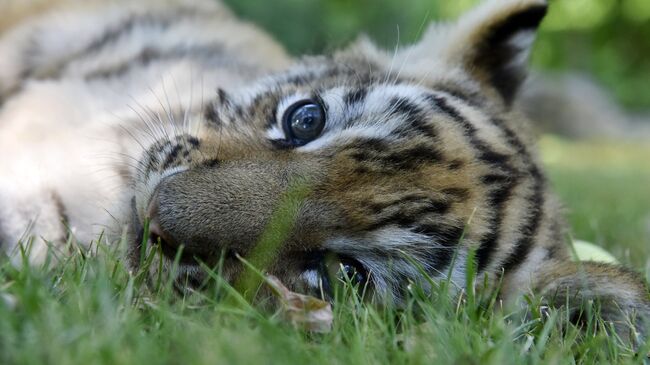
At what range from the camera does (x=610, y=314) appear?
241 cm

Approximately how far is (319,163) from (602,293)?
1013 mm

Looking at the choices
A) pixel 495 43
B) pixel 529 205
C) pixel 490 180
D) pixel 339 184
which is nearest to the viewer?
pixel 339 184

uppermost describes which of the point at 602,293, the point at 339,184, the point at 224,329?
the point at 339,184

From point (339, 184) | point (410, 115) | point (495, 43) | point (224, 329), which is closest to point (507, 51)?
point (495, 43)

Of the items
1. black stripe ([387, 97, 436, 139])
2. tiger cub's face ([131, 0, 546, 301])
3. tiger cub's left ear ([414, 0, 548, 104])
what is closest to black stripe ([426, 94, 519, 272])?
tiger cub's face ([131, 0, 546, 301])

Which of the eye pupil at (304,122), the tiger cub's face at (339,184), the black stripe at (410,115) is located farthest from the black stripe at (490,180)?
the eye pupil at (304,122)

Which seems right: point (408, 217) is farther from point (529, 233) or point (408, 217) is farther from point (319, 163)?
point (529, 233)

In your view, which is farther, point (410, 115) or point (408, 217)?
point (410, 115)

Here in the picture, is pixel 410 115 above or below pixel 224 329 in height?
above

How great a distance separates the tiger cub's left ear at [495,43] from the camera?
11.1ft

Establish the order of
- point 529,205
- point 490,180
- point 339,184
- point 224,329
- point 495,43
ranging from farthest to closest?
point 495,43, point 529,205, point 490,180, point 339,184, point 224,329

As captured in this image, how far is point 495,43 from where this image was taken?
347cm

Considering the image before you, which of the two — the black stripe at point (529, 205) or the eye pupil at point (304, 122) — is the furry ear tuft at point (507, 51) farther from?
the eye pupil at point (304, 122)

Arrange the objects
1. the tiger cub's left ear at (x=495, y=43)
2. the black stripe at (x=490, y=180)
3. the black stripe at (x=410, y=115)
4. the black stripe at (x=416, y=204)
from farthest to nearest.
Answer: the tiger cub's left ear at (x=495, y=43), the black stripe at (x=410, y=115), the black stripe at (x=490, y=180), the black stripe at (x=416, y=204)
